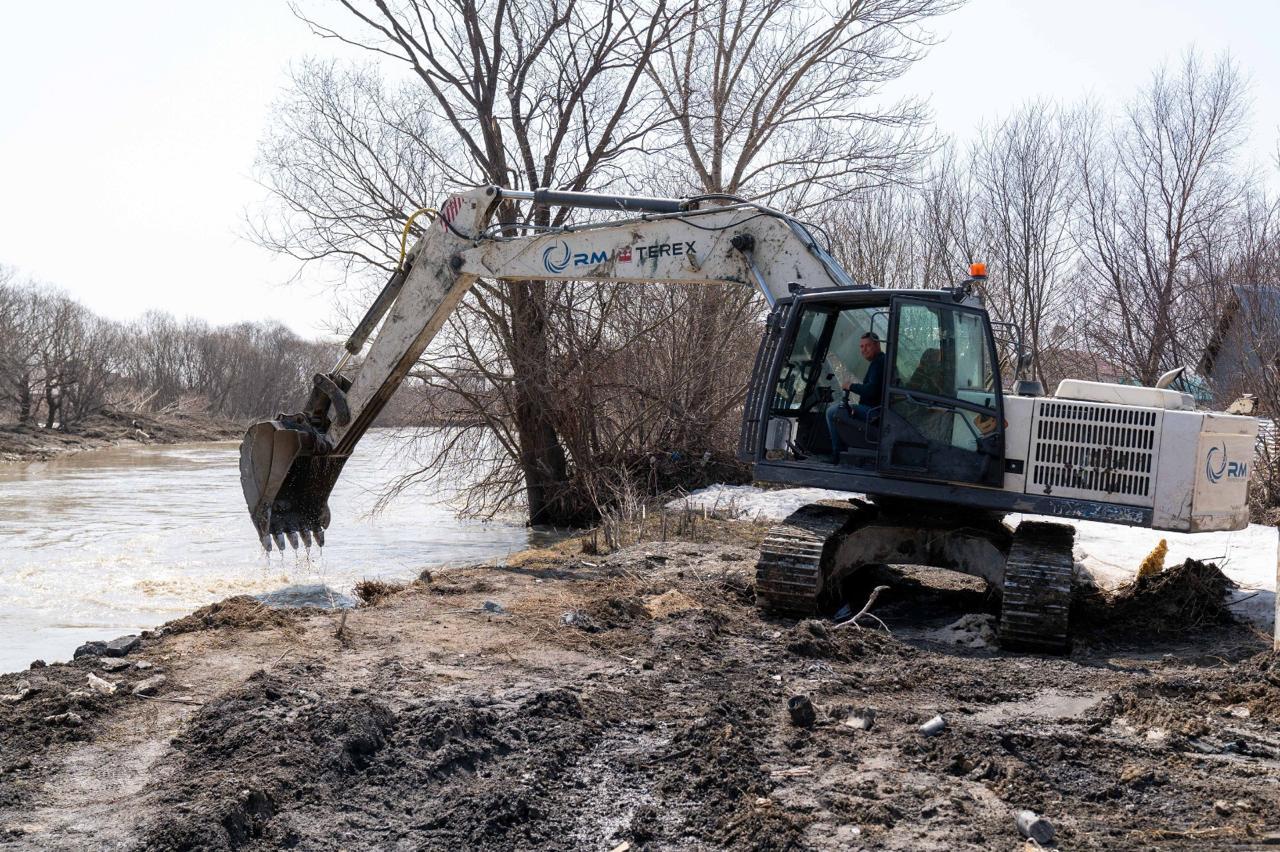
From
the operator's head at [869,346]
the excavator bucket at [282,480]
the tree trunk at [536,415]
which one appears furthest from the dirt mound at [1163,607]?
the tree trunk at [536,415]

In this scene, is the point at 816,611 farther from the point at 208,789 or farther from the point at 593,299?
the point at 593,299

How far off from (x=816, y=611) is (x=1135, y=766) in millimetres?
3174

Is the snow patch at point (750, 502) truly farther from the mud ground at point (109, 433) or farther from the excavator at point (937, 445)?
the mud ground at point (109, 433)

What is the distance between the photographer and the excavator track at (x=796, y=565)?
7.53 metres

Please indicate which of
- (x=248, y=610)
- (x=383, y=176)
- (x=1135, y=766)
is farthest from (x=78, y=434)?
(x=1135, y=766)

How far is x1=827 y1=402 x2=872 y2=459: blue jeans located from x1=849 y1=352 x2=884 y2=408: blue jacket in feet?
0.20

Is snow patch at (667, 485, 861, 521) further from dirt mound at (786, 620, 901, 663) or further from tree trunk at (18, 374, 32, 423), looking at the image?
tree trunk at (18, 374, 32, 423)

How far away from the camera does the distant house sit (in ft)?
46.9

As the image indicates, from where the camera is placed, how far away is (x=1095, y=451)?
7312 millimetres

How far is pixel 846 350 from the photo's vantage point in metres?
8.04

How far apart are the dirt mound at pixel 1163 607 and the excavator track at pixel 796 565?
1929mm

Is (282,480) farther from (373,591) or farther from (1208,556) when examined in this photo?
(1208,556)

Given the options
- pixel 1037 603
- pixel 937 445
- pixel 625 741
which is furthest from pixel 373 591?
pixel 1037 603

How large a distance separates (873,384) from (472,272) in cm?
431
